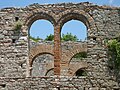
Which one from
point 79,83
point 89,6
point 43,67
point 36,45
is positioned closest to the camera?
point 79,83

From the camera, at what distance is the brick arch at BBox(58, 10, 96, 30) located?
1468 centimetres

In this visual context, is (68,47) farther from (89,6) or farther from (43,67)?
(89,6)

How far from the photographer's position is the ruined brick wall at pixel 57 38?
46.5 feet

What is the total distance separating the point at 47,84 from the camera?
14.0 meters

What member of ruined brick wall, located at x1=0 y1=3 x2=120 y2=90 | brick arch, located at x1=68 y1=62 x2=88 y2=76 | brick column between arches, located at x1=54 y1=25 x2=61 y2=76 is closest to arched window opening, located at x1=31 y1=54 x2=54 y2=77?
brick arch, located at x1=68 y1=62 x2=88 y2=76

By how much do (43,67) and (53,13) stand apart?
14.4 metres

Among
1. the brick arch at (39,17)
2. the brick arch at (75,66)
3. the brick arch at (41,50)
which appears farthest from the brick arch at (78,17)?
the brick arch at (75,66)

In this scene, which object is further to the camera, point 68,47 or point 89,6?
point 68,47

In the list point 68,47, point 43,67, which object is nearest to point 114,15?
point 68,47

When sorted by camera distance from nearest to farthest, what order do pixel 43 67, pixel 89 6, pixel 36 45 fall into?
pixel 89 6 < pixel 36 45 < pixel 43 67

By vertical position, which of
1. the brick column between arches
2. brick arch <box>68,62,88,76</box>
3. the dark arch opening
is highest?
the dark arch opening

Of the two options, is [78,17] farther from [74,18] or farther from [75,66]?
[75,66]

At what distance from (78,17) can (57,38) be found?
1.37 m

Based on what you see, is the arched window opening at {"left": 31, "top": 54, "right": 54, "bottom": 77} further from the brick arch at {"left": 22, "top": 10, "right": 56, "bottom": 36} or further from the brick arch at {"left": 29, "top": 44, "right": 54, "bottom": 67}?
the brick arch at {"left": 22, "top": 10, "right": 56, "bottom": 36}
